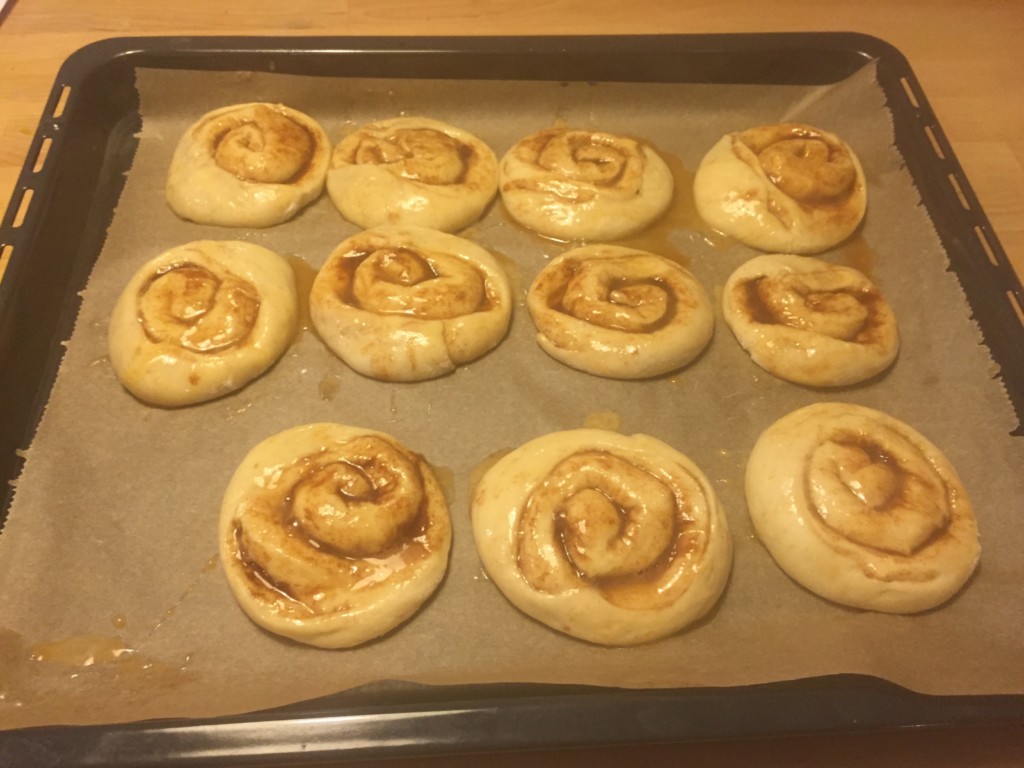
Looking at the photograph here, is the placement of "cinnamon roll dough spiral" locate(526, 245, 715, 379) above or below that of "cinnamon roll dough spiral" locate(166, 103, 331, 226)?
below

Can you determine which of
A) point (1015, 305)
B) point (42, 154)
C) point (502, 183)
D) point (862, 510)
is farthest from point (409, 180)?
point (1015, 305)

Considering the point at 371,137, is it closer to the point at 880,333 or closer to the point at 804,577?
the point at 880,333

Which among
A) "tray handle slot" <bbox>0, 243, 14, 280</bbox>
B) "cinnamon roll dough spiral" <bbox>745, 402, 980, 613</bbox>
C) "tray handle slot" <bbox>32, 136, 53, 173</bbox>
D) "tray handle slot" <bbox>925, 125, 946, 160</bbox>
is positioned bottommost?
"cinnamon roll dough spiral" <bbox>745, 402, 980, 613</bbox>

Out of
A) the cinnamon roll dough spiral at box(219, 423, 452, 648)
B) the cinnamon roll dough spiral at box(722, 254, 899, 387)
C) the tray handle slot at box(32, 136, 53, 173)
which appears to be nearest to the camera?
the cinnamon roll dough spiral at box(219, 423, 452, 648)

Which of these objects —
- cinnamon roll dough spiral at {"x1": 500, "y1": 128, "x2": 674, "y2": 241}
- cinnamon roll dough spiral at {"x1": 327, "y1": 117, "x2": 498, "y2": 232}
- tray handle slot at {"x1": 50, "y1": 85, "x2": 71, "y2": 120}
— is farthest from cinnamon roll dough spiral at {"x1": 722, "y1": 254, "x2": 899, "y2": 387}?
tray handle slot at {"x1": 50, "y1": 85, "x2": 71, "y2": 120}

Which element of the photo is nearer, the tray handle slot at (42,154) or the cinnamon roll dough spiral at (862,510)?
the cinnamon roll dough spiral at (862,510)

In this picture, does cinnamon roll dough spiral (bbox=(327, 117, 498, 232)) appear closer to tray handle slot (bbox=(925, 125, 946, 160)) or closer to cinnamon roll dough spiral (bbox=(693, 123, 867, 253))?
cinnamon roll dough spiral (bbox=(693, 123, 867, 253))

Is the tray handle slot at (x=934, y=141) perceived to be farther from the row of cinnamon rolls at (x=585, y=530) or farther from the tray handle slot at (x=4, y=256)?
the tray handle slot at (x=4, y=256)

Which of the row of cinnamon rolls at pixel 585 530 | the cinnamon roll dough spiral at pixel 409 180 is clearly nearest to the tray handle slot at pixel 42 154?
the cinnamon roll dough spiral at pixel 409 180

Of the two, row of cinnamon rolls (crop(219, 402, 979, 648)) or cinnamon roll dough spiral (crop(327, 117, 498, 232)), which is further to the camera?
cinnamon roll dough spiral (crop(327, 117, 498, 232))
